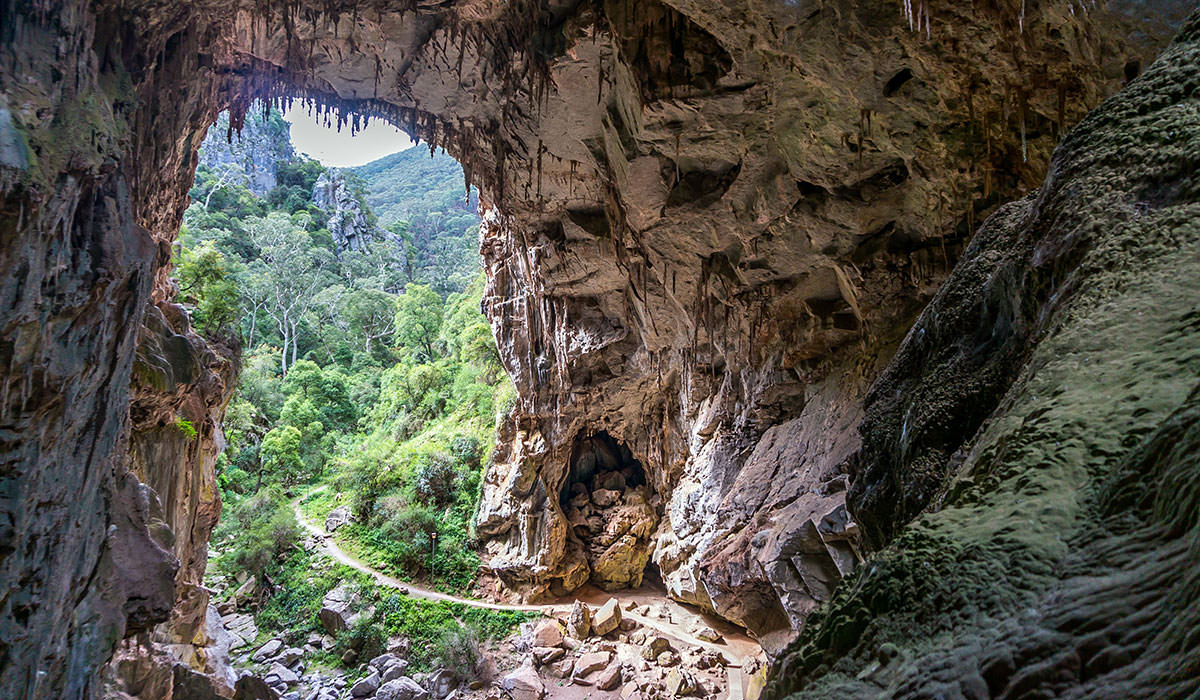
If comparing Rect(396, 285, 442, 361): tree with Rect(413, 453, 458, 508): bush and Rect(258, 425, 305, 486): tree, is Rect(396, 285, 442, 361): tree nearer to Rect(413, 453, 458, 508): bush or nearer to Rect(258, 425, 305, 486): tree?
Rect(258, 425, 305, 486): tree

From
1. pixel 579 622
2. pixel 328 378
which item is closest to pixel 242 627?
pixel 579 622

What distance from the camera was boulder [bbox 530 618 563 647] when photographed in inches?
558

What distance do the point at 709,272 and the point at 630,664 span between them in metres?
9.25

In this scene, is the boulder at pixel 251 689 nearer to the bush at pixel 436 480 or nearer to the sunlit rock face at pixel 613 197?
the sunlit rock face at pixel 613 197

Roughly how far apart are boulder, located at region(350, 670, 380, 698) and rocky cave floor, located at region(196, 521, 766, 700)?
21 mm

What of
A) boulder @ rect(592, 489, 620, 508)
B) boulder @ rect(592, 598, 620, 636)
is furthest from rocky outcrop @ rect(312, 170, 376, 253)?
boulder @ rect(592, 598, 620, 636)

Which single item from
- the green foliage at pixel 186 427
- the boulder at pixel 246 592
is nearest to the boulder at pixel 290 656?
the boulder at pixel 246 592

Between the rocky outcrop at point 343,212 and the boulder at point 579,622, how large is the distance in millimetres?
33889

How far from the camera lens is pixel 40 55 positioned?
5.06 m

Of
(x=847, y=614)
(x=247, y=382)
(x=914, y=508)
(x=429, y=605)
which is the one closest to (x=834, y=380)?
(x=914, y=508)

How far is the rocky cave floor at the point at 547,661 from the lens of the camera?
1220 centimetres

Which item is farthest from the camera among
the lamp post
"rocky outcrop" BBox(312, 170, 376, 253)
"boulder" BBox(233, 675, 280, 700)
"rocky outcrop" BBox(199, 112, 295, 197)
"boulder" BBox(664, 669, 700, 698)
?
"rocky outcrop" BBox(199, 112, 295, 197)

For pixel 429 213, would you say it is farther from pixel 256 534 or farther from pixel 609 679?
pixel 609 679

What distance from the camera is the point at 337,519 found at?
19781 mm
